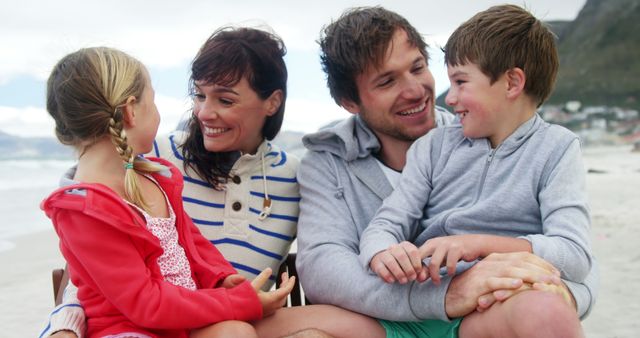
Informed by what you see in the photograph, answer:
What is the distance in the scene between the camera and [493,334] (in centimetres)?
177

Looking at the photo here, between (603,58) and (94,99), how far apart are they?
975 inches

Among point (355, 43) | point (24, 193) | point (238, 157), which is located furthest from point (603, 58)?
point (238, 157)

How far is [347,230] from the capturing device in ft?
7.91

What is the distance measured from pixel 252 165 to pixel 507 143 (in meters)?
0.96

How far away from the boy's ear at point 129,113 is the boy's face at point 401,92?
38.3 inches

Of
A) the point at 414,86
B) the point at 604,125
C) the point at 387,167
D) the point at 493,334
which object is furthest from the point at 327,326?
the point at 604,125

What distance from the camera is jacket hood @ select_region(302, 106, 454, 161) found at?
258 cm

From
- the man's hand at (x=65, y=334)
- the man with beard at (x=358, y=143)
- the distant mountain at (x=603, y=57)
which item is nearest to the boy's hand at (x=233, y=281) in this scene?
the man with beard at (x=358, y=143)

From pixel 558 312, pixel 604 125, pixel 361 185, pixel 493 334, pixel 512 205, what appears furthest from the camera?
pixel 604 125

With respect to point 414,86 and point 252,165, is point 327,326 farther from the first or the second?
point 414,86

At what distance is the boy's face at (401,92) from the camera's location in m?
2.57

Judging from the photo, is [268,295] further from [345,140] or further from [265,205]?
[345,140]

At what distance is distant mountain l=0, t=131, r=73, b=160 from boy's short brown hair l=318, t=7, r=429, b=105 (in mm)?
18368

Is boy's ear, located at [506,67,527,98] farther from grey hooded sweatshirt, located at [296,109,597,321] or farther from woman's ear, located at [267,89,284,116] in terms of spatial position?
woman's ear, located at [267,89,284,116]
